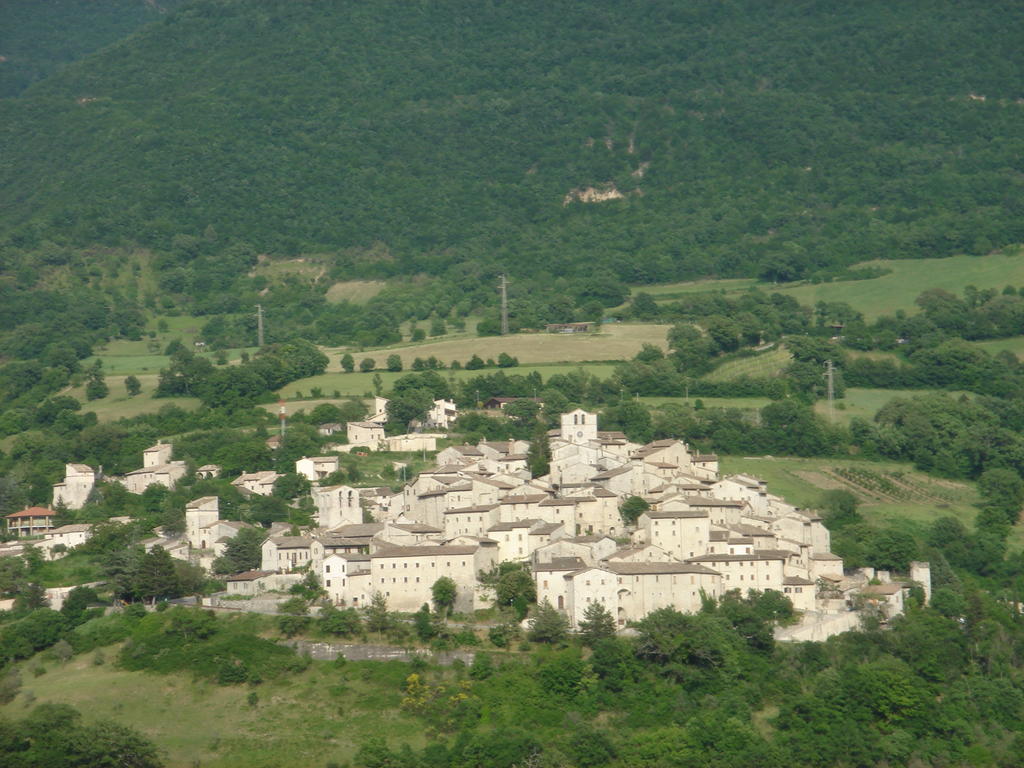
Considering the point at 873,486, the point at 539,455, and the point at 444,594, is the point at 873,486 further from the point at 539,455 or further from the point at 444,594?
the point at 444,594

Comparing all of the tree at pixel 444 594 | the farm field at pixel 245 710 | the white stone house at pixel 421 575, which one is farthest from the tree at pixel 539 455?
the farm field at pixel 245 710

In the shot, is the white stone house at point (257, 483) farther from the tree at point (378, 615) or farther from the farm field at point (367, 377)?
the farm field at point (367, 377)

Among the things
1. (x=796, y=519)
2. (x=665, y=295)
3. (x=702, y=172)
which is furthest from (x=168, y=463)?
(x=702, y=172)

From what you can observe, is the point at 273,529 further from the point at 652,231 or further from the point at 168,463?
the point at 652,231

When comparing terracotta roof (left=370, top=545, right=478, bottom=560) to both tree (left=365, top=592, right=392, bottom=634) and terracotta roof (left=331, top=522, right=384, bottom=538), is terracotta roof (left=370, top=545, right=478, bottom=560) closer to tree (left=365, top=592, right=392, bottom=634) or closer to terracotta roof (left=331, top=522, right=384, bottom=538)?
tree (left=365, top=592, right=392, bottom=634)

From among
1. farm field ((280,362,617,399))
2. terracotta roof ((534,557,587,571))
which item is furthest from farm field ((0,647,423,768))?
farm field ((280,362,617,399))
